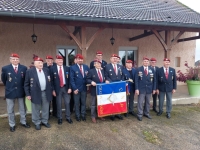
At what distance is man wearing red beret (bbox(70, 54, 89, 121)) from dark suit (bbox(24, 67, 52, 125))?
596mm

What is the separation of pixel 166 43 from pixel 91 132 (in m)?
4.34

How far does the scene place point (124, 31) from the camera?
8.57m

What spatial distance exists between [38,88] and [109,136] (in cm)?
185

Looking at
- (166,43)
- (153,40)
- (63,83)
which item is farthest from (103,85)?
(153,40)

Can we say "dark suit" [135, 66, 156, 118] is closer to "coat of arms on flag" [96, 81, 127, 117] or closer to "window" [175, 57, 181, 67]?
"coat of arms on flag" [96, 81, 127, 117]

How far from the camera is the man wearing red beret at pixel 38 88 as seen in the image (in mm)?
3539

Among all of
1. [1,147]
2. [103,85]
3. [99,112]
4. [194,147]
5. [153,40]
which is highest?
[153,40]

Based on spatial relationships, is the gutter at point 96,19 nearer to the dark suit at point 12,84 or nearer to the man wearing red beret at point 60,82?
the man wearing red beret at point 60,82

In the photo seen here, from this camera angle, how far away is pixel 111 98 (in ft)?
14.1

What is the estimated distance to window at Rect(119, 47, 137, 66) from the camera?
882 centimetres

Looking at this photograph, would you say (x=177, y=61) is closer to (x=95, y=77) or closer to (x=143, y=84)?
(x=143, y=84)

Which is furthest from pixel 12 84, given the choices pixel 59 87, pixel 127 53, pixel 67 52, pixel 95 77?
pixel 127 53

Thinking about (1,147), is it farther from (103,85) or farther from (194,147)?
(194,147)

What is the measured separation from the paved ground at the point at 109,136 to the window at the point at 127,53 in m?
4.76
